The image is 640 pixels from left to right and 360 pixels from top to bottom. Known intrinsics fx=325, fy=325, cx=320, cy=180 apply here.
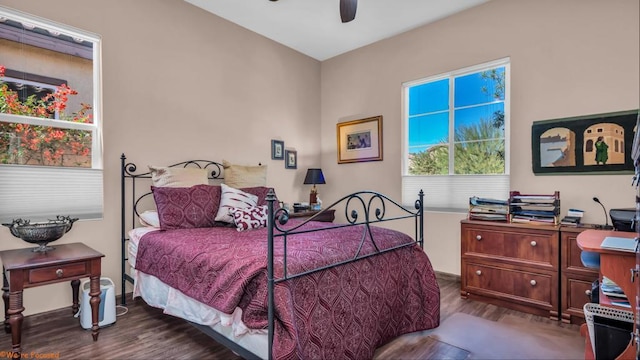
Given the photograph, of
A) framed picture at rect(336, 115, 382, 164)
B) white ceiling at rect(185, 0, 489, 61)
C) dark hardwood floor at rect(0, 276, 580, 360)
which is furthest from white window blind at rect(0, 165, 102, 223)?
framed picture at rect(336, 115, 382, 164)

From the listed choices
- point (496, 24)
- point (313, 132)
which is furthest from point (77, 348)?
point (496, 24)

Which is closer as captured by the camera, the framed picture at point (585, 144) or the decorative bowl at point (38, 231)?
the decorative bowl at point (38, 231)

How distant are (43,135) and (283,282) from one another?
7.93 ft

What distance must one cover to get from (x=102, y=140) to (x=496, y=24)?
150 inches

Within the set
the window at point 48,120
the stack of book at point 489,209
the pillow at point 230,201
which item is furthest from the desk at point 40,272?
the stack of book at point 489,209

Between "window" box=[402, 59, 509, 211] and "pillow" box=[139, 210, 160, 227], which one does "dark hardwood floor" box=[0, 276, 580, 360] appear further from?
"window" box=[402, 59, 509, 211]

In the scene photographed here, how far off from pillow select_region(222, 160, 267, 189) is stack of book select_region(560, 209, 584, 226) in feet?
9.22

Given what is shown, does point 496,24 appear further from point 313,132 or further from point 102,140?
point 102,140

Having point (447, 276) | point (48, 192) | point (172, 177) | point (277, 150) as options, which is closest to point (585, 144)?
point (447, 276)

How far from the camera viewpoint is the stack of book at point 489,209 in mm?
2871

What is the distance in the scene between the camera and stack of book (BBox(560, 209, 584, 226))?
2.60 m

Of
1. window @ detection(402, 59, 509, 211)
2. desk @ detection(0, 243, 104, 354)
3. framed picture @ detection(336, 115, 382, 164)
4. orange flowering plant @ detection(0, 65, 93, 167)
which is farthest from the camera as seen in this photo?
framed picture @ detection(336, 115, 382, 164)

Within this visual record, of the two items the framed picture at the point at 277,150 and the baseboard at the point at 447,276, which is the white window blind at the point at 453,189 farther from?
the framed picture at the point at 277,150

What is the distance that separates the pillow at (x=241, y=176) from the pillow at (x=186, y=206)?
0.54 meters
